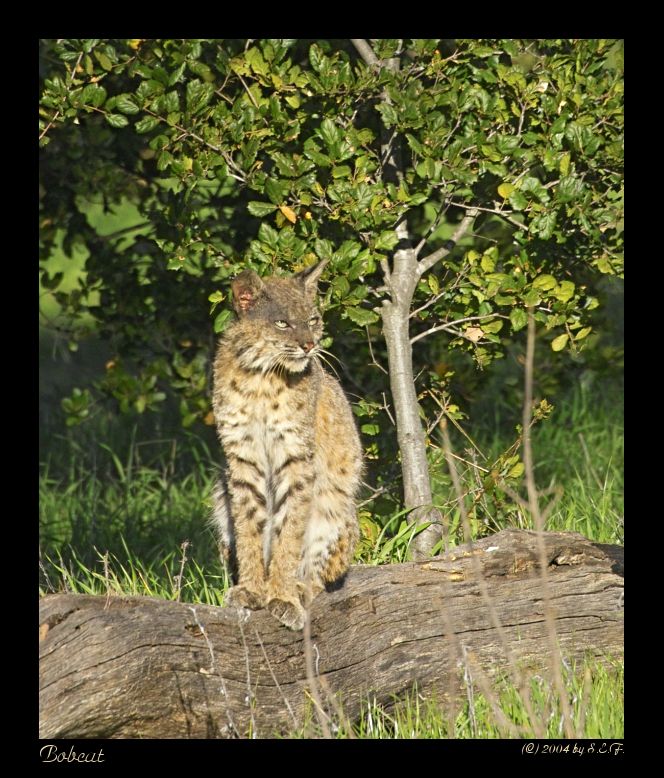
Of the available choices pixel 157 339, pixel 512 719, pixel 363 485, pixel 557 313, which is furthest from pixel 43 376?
pixel 512 719

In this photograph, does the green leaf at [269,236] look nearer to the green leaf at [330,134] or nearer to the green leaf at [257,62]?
the green leaf at [330,134]

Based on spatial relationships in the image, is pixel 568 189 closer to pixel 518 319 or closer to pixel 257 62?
pixel 518 319

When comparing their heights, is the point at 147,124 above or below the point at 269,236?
above

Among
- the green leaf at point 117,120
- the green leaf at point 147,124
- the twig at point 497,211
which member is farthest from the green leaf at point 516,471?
the green leaf at point 117,120

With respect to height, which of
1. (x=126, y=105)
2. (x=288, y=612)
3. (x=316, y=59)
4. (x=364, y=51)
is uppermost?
(x=364, y=51)

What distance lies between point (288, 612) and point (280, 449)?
89cm

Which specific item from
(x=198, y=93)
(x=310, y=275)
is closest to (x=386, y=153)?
(x=310, y=275)

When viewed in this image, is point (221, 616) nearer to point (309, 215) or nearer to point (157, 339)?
point (309, 215)

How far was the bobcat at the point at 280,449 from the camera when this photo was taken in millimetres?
5688

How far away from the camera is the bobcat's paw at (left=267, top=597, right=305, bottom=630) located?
534 centimetres

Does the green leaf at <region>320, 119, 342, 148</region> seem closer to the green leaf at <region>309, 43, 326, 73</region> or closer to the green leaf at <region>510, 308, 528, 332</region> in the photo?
the green leaf at <region>309, 43, 326, 73</region>

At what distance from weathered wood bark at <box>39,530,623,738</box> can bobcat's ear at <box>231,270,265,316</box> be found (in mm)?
1488

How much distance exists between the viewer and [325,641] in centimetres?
526

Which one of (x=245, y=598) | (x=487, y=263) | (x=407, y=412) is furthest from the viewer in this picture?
(x=407, y=412)
